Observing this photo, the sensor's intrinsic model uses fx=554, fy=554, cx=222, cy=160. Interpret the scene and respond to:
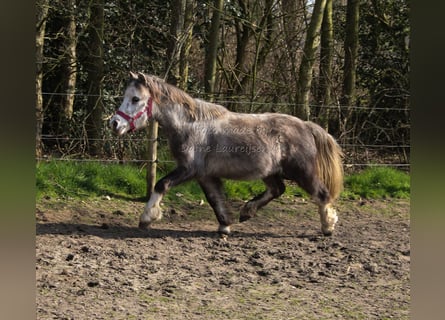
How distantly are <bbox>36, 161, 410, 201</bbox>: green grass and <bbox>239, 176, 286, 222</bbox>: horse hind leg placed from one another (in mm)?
1200

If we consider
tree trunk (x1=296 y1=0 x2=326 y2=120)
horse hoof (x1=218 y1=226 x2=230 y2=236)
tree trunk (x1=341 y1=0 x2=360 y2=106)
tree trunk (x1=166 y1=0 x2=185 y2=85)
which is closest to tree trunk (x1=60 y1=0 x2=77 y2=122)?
tree trunk (x1=166 y1=0 x2=185 y2=85)

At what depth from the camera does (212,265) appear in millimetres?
4711

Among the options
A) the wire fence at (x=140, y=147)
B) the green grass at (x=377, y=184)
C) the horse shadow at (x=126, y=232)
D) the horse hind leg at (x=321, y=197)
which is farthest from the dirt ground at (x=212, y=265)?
the wire fence at (x=140, y=147)

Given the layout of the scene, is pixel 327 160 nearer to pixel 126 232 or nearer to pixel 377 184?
pixel 126 232

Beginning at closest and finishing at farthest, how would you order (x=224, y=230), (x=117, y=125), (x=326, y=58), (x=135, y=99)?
(x=117, y=125)
(x=135, y=99)
(x=224, y=230)
(x=326, y=58)

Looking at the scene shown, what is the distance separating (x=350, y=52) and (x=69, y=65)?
4.74m

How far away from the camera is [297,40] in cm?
973

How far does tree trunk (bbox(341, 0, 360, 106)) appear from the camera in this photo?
947cm

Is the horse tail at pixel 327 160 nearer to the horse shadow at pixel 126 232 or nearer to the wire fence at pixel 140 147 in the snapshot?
the horse shadow at pixel 126 232

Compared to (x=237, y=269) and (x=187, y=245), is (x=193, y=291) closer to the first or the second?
(x=237, y=269)

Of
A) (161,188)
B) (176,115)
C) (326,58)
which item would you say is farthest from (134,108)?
(326,58)

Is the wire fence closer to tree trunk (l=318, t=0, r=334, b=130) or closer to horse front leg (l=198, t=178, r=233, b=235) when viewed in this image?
tree trunk (l=318, t=0, r=334, b=130)
